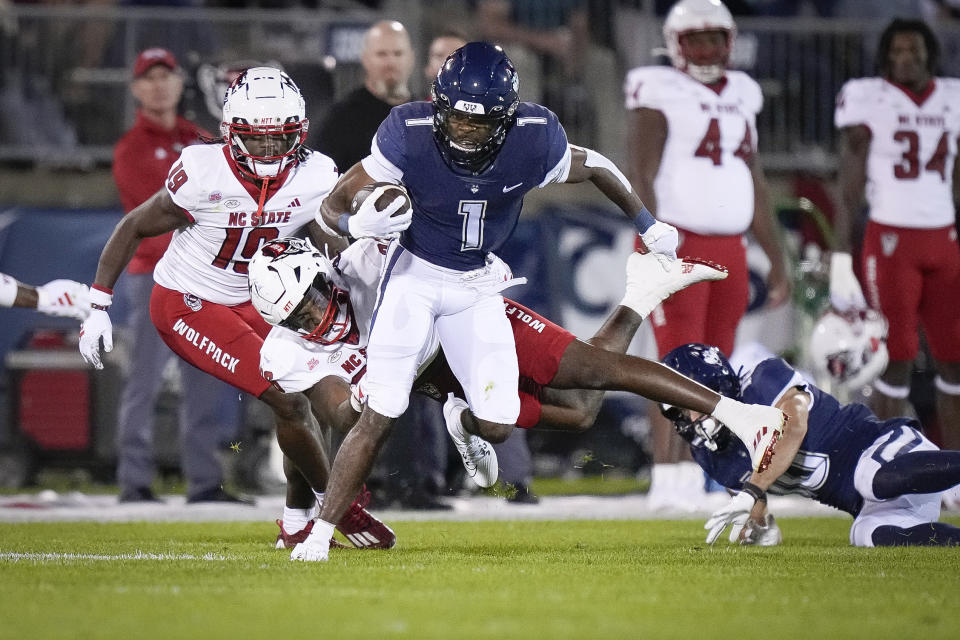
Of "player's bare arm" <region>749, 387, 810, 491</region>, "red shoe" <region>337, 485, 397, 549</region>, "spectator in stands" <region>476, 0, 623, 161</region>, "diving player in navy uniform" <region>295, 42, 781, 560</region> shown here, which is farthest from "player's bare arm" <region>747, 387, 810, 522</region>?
"spectator in stands" <region>476, 0, 623, 161</region>

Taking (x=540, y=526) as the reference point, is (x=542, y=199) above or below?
above

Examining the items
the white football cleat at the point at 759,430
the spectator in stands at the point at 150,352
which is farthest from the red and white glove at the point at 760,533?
the spectator in stands at the point at 150,352

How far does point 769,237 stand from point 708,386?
2150 millimetres

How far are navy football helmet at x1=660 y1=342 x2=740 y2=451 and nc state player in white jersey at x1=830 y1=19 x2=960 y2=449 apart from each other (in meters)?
2.20

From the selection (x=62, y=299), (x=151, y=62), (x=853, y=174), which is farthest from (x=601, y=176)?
(x=151, y=62)

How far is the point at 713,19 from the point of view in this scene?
22.9 feet

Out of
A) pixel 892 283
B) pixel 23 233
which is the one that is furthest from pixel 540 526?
pixel 23 233

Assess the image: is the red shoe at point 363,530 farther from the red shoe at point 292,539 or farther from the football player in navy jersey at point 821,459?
Answer: the football player in navy jersey at point 821,459

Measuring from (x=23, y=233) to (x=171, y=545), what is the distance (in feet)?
13.4

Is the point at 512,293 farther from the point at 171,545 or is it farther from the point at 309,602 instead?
the point at 309,602

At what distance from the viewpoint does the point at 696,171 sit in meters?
7.02

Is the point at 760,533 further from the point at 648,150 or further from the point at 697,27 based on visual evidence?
the point at 697,27

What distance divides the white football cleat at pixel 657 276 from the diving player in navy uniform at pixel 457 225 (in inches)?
10.2

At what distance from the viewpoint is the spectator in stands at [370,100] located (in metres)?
7.00
